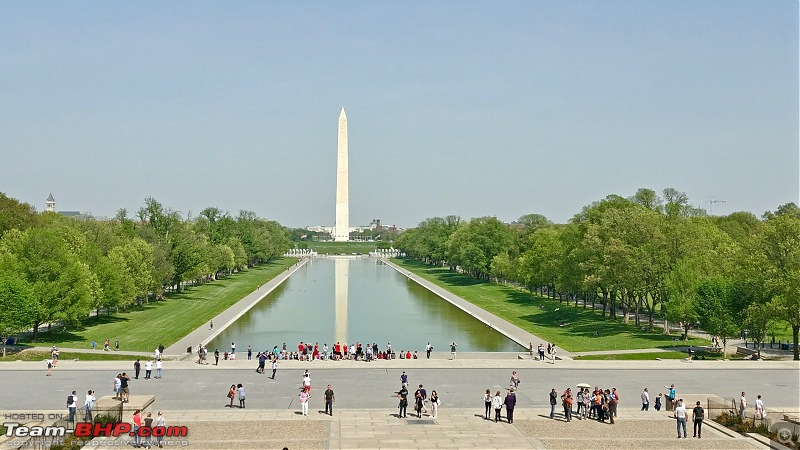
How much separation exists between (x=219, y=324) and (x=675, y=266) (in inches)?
1322

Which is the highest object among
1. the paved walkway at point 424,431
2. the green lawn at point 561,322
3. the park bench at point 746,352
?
the green lawn at point 561,322

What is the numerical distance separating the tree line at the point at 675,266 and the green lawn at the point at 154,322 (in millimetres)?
30723

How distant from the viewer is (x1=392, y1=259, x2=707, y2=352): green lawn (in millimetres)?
51312

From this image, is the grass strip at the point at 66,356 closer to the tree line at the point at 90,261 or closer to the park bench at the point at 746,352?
the tree line at the point at 90,261

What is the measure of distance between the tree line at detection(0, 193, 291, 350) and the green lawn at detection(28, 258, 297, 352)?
1.40 meters

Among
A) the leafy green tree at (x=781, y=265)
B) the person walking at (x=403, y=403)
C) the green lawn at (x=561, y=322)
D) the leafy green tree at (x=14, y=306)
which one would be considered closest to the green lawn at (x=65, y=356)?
the leafy green tree at (x=14, y=306)

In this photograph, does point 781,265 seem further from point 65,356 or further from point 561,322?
point 65,356

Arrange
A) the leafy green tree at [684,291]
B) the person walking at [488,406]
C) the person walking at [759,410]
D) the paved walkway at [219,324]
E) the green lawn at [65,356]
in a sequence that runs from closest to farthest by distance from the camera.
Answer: the person walking at [759,410] < the person walking at [488,406] < the green lawn at [65,356] < the paved walkway at [219,324] < the leafy green tree at [684,291]

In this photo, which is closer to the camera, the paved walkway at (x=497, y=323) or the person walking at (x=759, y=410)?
the person walking at (x=759, y=410)

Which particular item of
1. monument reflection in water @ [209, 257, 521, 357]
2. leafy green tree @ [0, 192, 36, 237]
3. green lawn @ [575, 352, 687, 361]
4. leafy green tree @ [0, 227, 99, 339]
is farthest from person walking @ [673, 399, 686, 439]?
leafy green tree @ [0, 192, 36, 237]

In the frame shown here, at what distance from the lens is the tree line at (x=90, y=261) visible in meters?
49.2

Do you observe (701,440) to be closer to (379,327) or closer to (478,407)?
(478,407)

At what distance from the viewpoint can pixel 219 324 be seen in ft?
204

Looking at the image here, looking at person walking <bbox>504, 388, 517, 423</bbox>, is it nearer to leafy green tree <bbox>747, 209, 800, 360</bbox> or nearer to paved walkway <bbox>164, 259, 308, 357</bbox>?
leafy green tree <bbox>747, 209, 800, 360</bbox>
